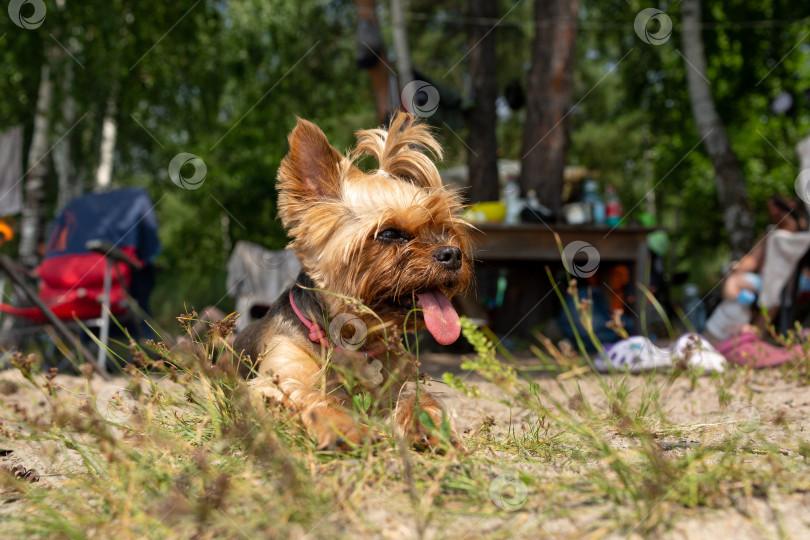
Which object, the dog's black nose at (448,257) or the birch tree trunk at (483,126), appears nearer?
the dog's black nose at (448,257)

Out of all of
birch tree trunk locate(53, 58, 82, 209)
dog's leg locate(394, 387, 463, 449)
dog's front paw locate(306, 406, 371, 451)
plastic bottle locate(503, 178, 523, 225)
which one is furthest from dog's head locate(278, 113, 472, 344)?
birch tree trunk locate(53, 58, 82, 209)

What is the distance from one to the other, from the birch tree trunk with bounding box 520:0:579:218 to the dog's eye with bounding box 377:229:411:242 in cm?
537

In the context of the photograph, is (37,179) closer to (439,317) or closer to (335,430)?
(439,317)

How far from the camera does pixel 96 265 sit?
6.12 meters

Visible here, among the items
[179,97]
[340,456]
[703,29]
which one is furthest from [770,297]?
[179,97]

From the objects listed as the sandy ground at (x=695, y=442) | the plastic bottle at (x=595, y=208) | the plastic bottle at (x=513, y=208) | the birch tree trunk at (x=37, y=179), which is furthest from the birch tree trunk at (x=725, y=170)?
the birch tree trunk at (x=37, y=179)

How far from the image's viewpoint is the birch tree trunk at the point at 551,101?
7891mm

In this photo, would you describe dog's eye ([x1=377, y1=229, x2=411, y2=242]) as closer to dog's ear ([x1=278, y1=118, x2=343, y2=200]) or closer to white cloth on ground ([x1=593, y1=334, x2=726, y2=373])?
dog's ear ([x1=278, y1=118, x2=343, y2=200])

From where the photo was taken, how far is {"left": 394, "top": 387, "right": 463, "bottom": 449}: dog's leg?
2.20 m

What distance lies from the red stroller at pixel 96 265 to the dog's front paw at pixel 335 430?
13.8 feet

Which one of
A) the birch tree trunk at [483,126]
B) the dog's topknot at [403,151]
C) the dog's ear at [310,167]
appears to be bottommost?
the dog's ear at [310,167]

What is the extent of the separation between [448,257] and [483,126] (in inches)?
256

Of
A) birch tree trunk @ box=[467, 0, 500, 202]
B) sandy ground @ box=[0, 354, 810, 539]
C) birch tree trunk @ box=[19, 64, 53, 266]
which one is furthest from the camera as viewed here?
birch tree trunk @ box=[19, 64, 53, 266]

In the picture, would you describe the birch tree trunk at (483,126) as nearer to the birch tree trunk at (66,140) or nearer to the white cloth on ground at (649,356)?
the white cloth on ground at (649,356)
